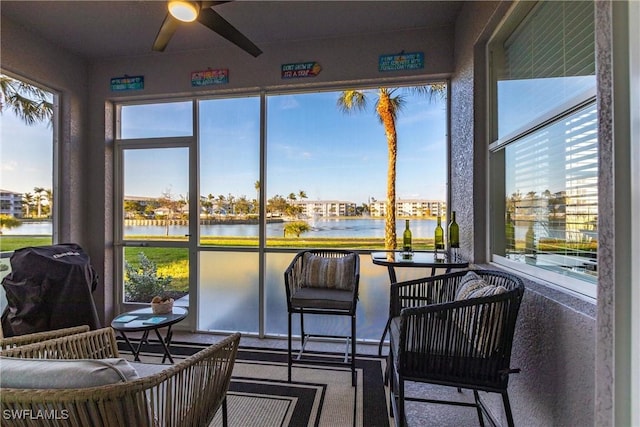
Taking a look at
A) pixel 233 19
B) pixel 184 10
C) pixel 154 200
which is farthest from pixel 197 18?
pixel 154 200

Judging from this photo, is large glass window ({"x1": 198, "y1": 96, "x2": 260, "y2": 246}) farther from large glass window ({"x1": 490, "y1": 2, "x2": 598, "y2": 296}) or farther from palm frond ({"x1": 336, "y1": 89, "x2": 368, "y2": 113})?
large glass window ({"x1": 490, "y1": 2, "x2": 598, "y2": 296})

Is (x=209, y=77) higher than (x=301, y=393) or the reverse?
higher

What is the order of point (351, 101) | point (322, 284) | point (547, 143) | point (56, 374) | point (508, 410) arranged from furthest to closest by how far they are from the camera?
point (351, 101), point (322, 284), point (547, 143), point (508, 410), point (56, 374)

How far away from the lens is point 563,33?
5.18ft

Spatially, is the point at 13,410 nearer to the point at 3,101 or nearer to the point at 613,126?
the point at 613,126

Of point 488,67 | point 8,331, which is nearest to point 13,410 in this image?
point 8,331

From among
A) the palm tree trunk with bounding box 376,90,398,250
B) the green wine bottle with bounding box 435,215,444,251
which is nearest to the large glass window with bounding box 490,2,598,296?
the green wine bottle with bounding box 435,215,444,251

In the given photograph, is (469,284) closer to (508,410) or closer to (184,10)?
(508,410)

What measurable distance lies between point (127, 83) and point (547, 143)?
4094 millimetres

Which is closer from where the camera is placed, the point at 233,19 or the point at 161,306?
the point at 161,306

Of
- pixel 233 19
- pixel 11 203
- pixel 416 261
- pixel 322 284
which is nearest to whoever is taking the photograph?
pixel 416 261

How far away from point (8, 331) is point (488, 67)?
4495mm

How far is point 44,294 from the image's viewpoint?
2.59 metres

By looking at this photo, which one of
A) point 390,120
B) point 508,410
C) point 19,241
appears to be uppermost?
point 390,120
